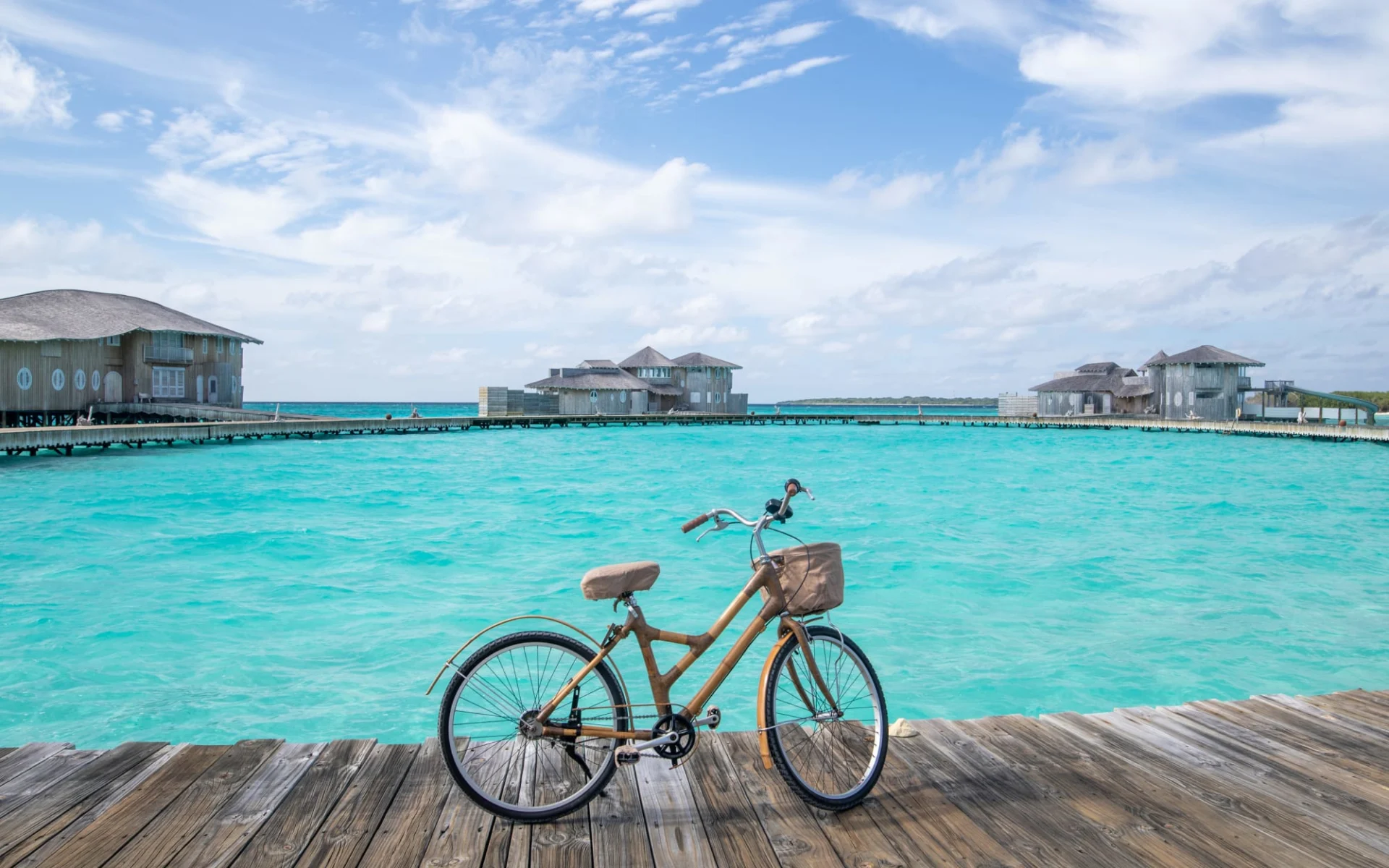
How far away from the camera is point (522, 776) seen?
2953mm

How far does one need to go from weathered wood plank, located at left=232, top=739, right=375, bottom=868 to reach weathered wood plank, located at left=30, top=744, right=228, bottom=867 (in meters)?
0.40

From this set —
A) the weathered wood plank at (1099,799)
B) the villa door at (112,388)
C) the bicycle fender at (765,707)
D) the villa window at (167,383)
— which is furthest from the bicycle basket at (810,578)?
the villa window at (167,383)

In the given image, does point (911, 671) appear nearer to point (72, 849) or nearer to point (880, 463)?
point (72, 849)

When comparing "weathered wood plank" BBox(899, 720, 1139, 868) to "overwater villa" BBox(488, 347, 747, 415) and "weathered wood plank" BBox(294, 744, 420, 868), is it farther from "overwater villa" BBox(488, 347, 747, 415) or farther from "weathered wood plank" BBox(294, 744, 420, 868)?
"overwater villa" BBox(488, 347, 747, 415)

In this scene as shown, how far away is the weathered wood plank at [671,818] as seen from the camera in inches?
101

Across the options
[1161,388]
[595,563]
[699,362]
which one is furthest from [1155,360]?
[595,563]

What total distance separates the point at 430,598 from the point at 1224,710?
11.3 metres

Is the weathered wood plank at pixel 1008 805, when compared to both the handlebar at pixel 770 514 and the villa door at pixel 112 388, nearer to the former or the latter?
the handlebar at pixel 770 514

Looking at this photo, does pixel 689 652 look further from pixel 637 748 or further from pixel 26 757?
pixel 26 757

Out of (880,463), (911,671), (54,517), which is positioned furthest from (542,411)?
(911,671)

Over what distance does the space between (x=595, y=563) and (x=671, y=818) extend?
43.3 feet

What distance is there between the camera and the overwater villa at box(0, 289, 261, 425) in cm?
3338

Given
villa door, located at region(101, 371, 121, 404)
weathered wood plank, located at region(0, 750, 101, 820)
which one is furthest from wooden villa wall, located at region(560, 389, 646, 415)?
weathered wood plank, located at region(0, 750, 101, 820)

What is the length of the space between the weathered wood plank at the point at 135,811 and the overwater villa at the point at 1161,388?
59037 millimetres
